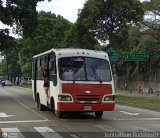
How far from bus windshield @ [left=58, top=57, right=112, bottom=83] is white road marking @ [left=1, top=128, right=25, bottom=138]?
13.7 feet

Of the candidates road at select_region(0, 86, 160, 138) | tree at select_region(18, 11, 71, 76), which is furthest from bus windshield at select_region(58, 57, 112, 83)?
tree at select_region(18, 11, 71, 76)

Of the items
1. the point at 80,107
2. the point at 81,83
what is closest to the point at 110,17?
the point at 81,83

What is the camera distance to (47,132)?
15.4 m

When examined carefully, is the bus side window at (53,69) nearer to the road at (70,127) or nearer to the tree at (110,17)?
the road at (70,127)

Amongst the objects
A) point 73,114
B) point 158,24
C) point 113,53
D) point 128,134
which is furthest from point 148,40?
point 128,134

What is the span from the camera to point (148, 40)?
177 feet

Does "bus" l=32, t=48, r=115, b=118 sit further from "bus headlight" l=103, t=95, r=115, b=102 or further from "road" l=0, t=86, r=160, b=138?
"road" l=0, t=86, r=160, b=138

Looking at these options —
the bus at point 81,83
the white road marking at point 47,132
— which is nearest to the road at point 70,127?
the white road marking at point 47,132

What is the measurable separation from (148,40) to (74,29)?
433 inches

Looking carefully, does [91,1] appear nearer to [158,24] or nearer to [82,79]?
[158,24]

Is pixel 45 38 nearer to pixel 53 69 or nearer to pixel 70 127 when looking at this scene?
pixel 53 69

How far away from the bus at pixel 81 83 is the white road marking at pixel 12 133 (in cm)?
348

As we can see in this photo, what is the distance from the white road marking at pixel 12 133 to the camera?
1445 cm

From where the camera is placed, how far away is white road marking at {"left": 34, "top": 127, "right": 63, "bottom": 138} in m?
14.4
